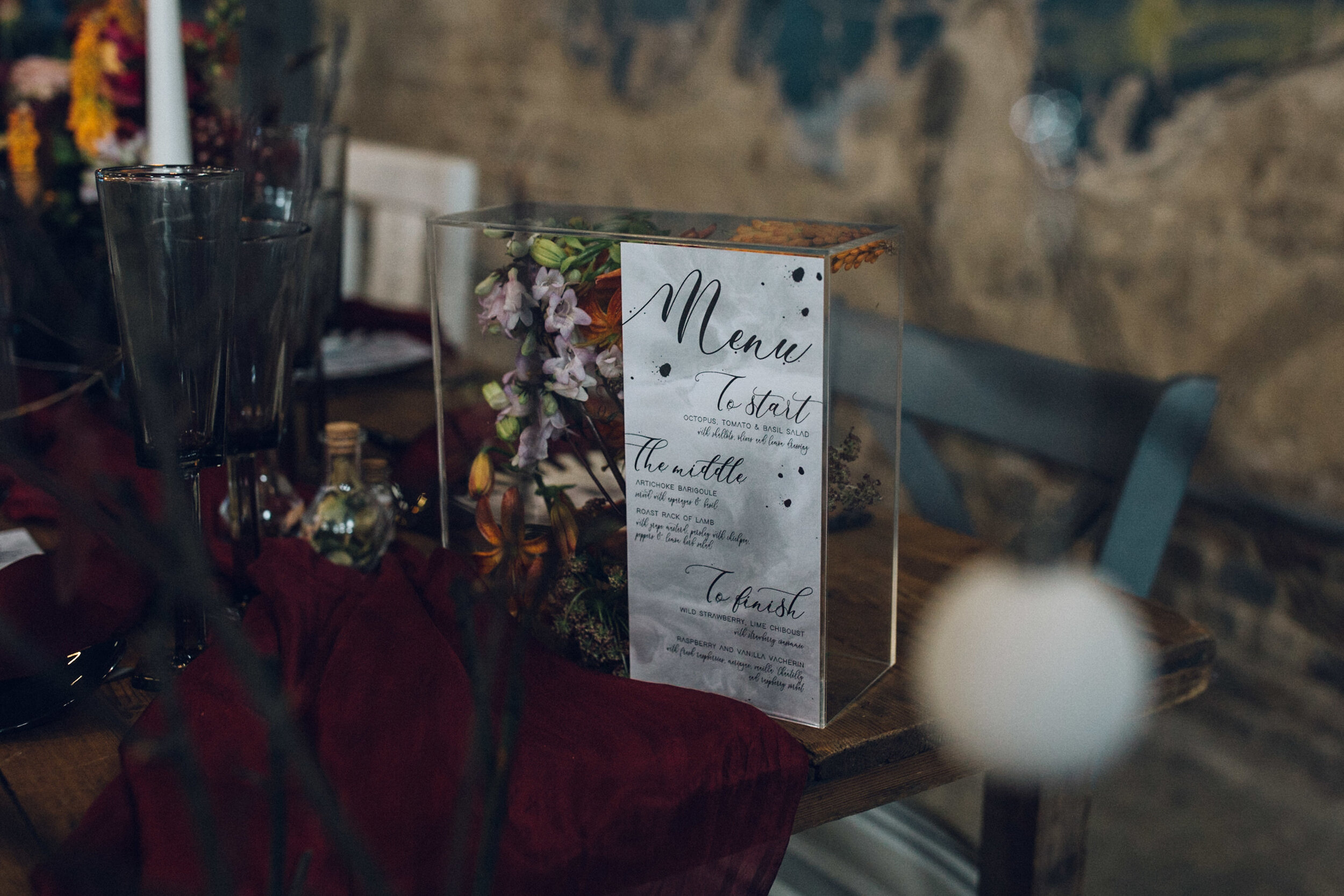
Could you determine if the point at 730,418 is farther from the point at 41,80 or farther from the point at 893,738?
the point at 41,80

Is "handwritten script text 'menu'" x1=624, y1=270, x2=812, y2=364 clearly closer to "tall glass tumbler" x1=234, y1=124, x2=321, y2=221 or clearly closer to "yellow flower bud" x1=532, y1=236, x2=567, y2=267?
"yellow flower bud" x1=532, y1=236, x2=567, y2=267

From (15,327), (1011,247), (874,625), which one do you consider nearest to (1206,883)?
(1011,247)

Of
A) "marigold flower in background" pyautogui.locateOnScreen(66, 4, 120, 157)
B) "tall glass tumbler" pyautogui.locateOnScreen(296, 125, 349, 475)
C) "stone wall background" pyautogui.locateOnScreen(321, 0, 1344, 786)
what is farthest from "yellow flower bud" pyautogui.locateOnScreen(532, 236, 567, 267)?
"stone wall background" pyautogui.locateOnScreen(321, 0, 1344, 786)

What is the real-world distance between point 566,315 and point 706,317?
9cm

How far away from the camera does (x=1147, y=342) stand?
7.05 ft

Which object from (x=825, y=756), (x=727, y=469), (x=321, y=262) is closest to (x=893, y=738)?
(x=825, y=756)

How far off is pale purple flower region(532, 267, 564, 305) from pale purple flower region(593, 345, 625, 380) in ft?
0.14

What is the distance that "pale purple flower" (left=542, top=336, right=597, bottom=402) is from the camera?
2.02 feet

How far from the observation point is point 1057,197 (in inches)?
87.7

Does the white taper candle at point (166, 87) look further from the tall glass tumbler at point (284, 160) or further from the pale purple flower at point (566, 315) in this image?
the pale purple flower at point (566, 315)

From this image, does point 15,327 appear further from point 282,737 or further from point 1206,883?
point 1206,883

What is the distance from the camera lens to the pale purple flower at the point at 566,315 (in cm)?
61

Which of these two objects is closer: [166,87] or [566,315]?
[566,315]

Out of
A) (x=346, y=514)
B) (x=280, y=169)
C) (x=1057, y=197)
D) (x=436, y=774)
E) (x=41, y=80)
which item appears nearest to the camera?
(x=436, y=774)
